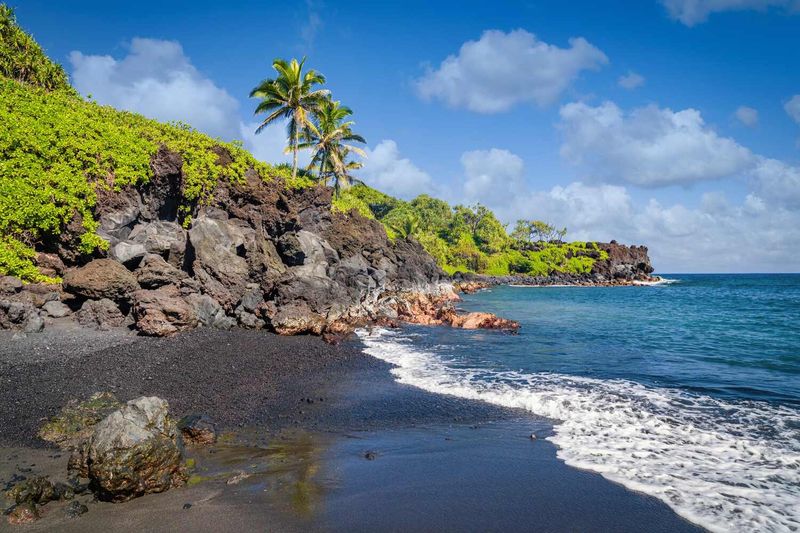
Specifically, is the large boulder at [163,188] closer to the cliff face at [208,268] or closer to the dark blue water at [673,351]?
the cliff face at [208,268]

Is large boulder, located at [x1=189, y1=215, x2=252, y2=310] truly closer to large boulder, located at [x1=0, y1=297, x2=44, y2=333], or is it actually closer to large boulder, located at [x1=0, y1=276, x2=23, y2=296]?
large boulder, located at [x1=0, y1=276, x2=23, y2=296]

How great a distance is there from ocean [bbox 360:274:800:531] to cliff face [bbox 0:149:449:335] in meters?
5.28

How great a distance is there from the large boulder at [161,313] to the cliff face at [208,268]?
1.9 inches

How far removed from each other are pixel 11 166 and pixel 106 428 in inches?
658

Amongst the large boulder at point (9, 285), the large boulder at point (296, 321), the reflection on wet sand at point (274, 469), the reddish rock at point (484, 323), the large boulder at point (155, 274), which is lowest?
the reflection on wet sand at point (274, 469)

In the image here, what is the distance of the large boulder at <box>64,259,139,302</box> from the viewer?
18062 millimetres

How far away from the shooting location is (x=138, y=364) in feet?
47.7

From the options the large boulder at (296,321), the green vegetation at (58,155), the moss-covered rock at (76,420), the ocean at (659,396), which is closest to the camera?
the ocean at (659,396)

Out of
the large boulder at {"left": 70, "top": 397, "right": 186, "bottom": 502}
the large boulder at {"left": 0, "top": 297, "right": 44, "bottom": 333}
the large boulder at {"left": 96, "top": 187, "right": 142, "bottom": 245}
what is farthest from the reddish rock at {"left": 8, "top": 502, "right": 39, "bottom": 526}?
the large boulder at {"left": 96, "top": 187, "right": 142, "bottom": 245}

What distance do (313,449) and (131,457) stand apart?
3640 millimetres

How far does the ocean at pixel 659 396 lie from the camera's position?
26.2 feet

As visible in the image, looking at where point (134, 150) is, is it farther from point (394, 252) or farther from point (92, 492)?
point (394, 252)

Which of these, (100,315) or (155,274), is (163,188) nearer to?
(155,274)

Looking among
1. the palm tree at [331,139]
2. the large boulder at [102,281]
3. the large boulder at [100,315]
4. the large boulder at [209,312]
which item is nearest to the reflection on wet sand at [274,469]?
the large boulder at [100,315]
